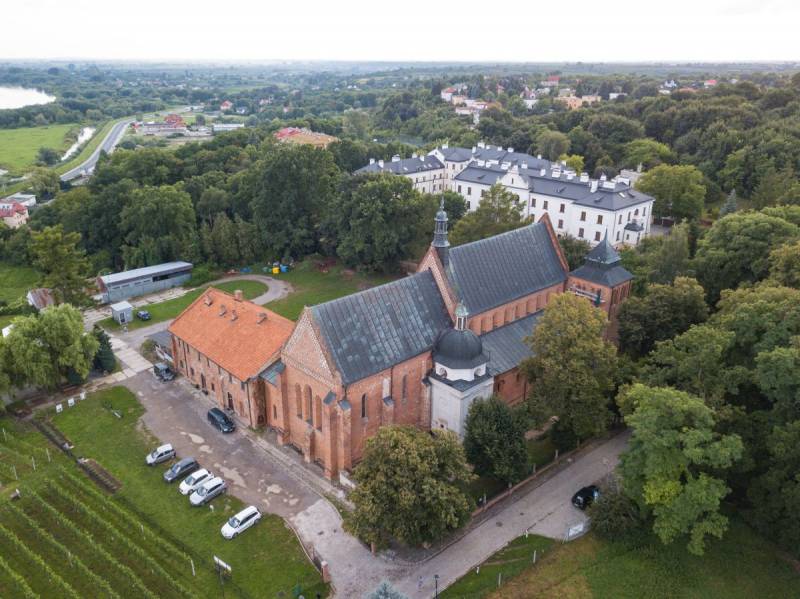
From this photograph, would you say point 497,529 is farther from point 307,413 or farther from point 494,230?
point 494,230

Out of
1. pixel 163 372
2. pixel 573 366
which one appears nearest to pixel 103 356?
pixel 163 372

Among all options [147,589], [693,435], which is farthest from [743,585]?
[147,589]

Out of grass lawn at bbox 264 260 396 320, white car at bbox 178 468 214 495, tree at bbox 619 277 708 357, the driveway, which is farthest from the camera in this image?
grass lawn at bbox 264 260 396 320

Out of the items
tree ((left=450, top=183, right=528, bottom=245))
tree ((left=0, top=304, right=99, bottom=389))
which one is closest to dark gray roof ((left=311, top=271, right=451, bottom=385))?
tree ((left=450, top=183, right=528, bottom=245))

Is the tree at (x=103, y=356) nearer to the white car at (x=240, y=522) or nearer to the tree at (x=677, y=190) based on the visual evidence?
the white car at (x=240, y=522)

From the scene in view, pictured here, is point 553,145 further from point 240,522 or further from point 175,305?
point 240,522

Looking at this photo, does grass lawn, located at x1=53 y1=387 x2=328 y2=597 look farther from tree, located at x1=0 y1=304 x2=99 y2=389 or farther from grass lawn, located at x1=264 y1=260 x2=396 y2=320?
grass lawn, located at x1=264 y1=260 x2=396 y2=320
